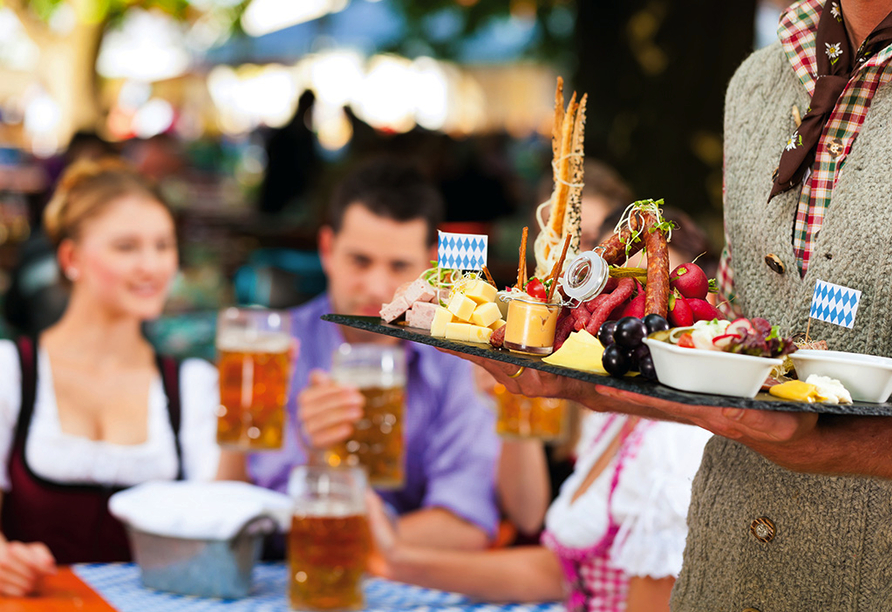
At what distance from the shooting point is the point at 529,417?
2.55m

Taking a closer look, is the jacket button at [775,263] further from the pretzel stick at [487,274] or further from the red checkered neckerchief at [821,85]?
the pretzel stick at [487,274]

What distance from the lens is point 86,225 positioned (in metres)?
2.98

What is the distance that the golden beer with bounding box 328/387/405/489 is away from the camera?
2.35 m

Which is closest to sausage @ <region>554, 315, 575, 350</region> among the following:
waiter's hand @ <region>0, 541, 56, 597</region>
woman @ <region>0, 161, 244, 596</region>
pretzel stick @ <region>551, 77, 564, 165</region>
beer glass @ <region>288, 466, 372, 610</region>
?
pretzel stick @ <region>551, 77, 564, 165</region>

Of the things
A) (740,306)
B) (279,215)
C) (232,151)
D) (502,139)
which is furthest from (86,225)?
(232,151)

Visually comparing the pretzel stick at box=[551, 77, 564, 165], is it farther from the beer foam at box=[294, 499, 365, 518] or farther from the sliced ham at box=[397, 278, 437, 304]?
the beer foam at box=[294, 499, 365, 518]

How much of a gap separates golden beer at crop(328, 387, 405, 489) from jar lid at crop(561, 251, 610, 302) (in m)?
1.15

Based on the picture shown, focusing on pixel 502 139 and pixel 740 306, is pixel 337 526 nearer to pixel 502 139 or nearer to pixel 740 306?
pixel 740 306

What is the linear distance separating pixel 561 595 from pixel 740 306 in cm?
111

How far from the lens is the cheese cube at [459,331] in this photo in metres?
1.38

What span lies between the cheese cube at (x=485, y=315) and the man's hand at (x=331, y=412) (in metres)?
0.98

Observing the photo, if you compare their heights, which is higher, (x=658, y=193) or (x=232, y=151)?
(x=232, y=151)

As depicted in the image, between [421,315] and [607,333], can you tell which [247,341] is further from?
[607,333]

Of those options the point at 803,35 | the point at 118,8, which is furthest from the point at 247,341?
the point at 118,8
